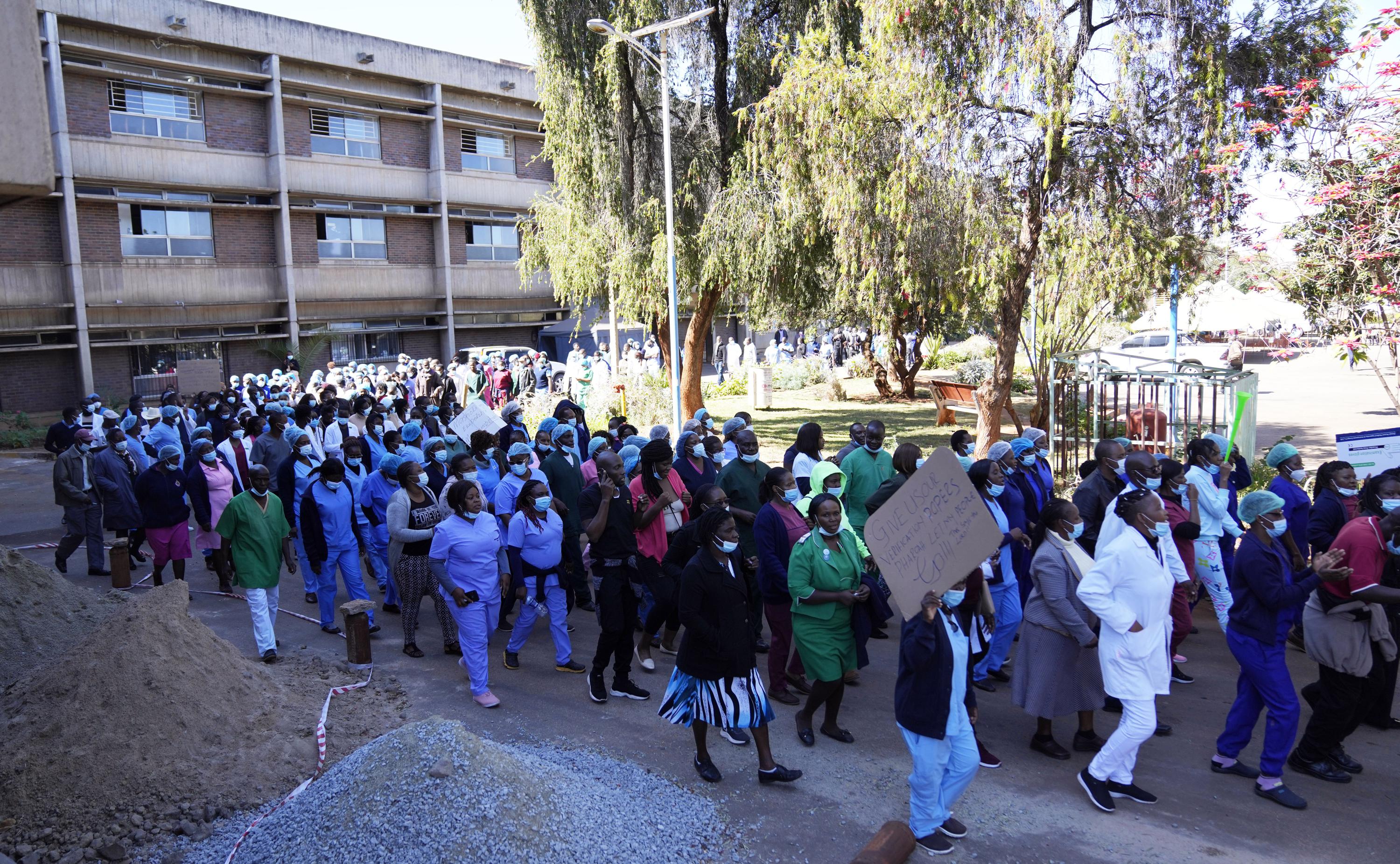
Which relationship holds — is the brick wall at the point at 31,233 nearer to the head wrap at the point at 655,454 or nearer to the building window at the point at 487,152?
the building window at the point at 487,152

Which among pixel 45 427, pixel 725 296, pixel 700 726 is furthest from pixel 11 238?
pixel 700 726

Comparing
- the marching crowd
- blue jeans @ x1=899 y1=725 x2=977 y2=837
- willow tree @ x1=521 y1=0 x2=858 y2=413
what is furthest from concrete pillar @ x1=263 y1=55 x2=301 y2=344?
blue jeans @ x1=899 y1=725 x2=977 y2=837

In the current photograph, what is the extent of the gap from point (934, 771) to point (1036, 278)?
1016cm

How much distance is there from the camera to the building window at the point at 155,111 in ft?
89.6

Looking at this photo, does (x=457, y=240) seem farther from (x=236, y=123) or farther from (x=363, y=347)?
(x=236, y=123)

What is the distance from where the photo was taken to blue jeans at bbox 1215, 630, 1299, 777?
513 centimetres

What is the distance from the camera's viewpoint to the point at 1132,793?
521cm

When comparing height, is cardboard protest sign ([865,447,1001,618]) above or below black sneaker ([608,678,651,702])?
above

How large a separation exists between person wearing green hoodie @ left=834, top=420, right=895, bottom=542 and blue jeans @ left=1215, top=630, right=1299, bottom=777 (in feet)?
11.3

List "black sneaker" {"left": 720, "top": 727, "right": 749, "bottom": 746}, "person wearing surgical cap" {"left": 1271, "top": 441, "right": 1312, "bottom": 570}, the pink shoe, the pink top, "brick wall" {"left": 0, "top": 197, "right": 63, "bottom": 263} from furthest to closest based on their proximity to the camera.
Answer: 1. "brick wall" {"left": 0, "top": 197, "right": 63, "bottom": 263}
2. the pink top
3. "person wearing surgical cap" {"left": 1271, "top": 441, "right": 1312, "bottom": 570}
4. the pink shoe
5. "black sneaker" {"left": 720, "top": 727, "right": 749, "bottom": 746}

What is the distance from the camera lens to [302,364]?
3003 cm

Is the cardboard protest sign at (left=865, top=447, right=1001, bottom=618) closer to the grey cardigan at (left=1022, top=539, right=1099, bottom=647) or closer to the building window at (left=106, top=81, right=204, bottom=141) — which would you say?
the grey cardigan at (left=1022, top=539, right=1099, bottom=647)

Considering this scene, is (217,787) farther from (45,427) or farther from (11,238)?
(11,238)

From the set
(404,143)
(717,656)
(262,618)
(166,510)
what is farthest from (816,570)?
(404,143)
